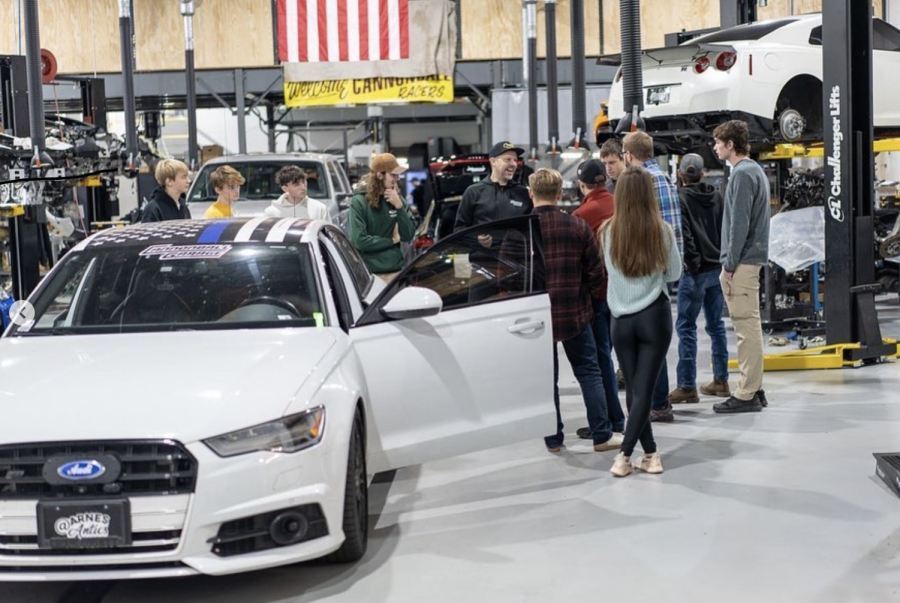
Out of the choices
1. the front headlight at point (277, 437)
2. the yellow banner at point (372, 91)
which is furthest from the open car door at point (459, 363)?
the yellow banner at point (372, 91)

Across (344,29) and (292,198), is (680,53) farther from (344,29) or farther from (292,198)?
(344,29)

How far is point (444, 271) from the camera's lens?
5.82 meters

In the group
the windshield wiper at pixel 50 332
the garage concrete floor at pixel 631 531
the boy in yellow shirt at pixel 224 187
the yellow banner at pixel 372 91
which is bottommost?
the garage concrete floor at pixel 631 531

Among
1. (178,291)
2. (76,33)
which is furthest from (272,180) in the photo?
(76,33)

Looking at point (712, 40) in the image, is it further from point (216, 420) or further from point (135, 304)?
point (216, 420)

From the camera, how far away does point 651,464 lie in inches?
238

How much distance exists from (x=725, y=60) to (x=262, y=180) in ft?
17.3

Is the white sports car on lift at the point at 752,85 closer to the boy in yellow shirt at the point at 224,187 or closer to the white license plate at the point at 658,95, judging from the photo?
the white license plate at the point at 658,95

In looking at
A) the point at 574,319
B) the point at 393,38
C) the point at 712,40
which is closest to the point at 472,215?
the point at 574,319

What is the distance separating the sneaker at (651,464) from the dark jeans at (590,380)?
46 centimetres

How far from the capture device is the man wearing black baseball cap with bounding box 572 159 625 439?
6.75m

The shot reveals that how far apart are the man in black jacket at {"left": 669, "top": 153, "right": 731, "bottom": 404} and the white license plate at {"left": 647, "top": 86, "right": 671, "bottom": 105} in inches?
126

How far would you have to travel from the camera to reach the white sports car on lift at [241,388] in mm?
3965

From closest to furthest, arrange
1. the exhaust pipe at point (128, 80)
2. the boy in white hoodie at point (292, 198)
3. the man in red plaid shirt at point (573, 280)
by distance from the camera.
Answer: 1. the man in red plaid shirt at point (573, 280)
2. the boy in white hoodie at point (292, 198)
3. the exhaust pipe at point (128, 80)
